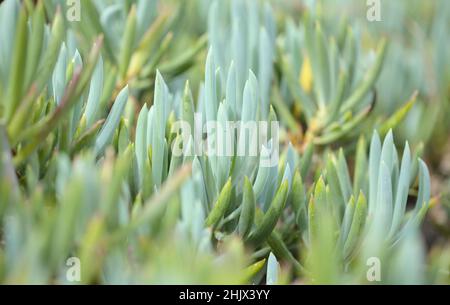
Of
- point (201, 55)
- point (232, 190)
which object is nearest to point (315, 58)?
point (201, 55)

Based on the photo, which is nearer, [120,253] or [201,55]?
[120,253]

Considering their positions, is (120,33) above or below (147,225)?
above

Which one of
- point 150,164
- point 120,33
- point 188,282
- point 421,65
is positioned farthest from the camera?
point 421,65

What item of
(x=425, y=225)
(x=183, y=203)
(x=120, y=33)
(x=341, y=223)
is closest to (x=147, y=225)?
(x=183, y=203)

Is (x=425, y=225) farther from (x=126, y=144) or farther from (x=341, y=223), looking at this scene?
(x=126, y=144)

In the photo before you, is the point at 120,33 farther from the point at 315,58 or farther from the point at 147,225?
the point at 147,225

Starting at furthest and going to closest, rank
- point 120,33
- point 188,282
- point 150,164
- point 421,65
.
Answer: point 421,65 → point 120,33 → point 150,164 → point 188,282
